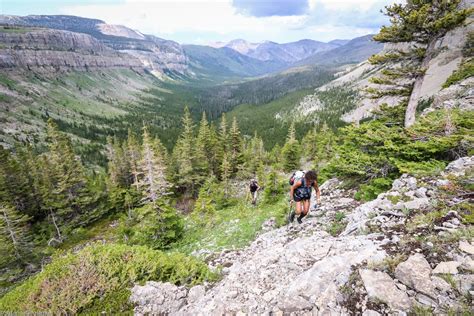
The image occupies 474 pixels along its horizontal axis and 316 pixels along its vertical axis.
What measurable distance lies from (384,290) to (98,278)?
23.1ft

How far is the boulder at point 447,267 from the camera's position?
4.25 m

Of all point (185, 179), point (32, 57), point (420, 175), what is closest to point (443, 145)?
point (420, 175)

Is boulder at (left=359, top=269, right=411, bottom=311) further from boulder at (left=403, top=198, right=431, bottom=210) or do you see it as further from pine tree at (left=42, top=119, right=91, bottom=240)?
pine tree at (left=42, top=119, right=91, bottom=240)

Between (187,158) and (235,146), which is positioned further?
(235,146)

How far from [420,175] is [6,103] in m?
155

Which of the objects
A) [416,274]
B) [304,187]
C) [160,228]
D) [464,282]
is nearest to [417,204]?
[416,274]

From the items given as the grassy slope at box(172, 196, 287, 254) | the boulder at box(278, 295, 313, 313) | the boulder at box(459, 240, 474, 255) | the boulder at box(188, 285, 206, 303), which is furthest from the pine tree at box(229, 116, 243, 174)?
the boulder at box(459, 240, 474, 255)

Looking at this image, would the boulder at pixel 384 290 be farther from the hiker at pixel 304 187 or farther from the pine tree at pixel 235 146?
the pine tree at pixel 235 146

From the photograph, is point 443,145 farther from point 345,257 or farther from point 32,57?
point 32,57

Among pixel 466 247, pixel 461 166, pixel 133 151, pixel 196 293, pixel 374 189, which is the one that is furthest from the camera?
pixel 133 151

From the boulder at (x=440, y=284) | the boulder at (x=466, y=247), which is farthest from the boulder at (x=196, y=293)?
the boulder at (x=466, y=247)

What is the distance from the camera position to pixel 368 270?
16.1ft

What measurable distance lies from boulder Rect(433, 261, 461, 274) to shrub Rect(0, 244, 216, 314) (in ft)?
18.2

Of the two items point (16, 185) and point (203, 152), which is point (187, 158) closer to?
point (203, 152)
